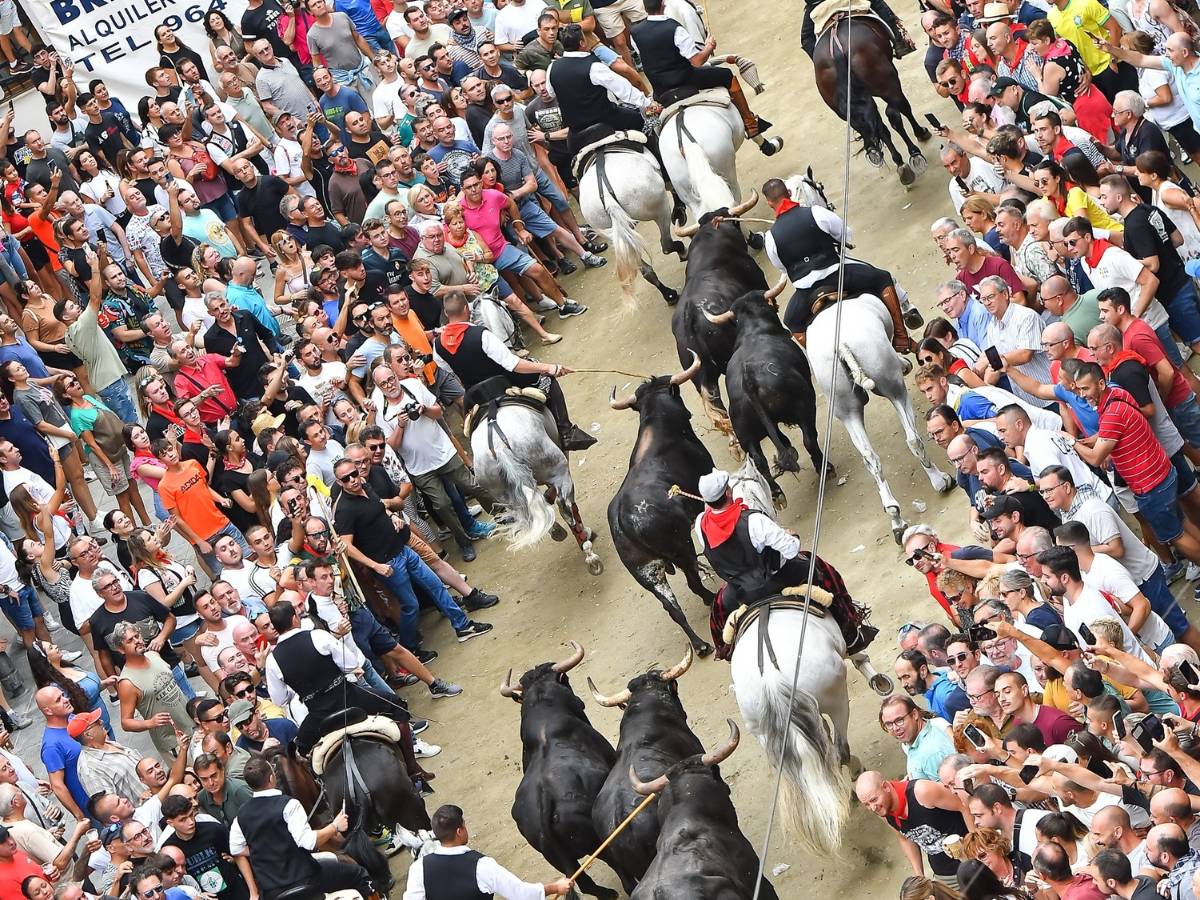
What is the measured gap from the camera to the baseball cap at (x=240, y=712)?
1191 cm

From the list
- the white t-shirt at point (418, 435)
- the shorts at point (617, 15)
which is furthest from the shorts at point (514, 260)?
the shorts at point (617, 15)

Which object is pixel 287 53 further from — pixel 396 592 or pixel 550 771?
pixel 550 771

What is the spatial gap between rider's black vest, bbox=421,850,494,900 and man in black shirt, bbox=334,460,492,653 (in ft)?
12.6

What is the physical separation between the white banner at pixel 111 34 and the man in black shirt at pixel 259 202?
3.41 meters

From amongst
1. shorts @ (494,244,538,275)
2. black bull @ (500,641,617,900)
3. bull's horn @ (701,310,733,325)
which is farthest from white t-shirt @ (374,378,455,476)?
black bull @ (500,641,617,900)

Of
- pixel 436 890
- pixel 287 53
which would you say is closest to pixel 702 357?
pixel 436 890

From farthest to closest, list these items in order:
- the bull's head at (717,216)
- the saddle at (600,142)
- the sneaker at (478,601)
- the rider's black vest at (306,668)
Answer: the saddle at (600,142)
the bull's head at (717,216)
the sneaker at (478,601)
the rider's black vest at (306,668)

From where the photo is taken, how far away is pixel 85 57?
66.8 feet

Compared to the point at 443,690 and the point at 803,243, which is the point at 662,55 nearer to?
the point at 803,243

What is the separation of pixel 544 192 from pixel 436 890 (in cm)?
906

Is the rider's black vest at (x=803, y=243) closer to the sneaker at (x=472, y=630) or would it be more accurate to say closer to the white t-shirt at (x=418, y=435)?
the white t-shirt at (x=418, y=435)

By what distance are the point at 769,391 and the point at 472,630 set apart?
3.46 metres

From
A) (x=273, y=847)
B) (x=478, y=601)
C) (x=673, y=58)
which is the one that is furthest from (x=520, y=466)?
(x=673, y=58)

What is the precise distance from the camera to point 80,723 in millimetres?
11891
